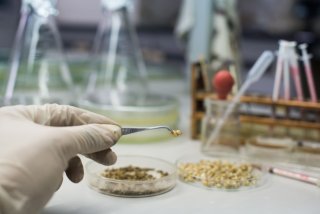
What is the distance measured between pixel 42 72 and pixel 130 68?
1.23 ft

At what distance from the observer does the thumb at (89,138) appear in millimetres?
627

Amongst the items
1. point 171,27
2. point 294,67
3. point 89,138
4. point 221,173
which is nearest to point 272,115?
point 294,67

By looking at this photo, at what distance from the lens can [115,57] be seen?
1.56m

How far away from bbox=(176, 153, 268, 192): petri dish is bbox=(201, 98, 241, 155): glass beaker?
101 millimetres

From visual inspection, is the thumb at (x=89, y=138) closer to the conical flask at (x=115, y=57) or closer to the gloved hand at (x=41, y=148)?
the gloved hand at (x=41, y=148)

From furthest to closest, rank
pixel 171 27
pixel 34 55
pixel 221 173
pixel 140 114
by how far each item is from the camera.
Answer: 1. pixel 171 27
2. pixel 34 55
3. pixel 140 114
4. pixel 221 173

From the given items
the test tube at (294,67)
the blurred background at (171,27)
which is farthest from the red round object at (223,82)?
the blurred background at (171,27)

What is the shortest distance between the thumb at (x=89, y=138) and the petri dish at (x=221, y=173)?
0.22 metres

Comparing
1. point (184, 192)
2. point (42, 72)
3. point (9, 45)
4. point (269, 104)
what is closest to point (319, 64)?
point (269, 104)

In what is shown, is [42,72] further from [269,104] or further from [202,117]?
[269,104]

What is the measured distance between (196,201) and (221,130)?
0.34 metres

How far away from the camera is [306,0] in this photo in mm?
2160

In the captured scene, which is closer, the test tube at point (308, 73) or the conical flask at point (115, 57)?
the test tube at point (308, 73)

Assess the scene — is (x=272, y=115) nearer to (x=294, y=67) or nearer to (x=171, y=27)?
(x=294, y=67)
